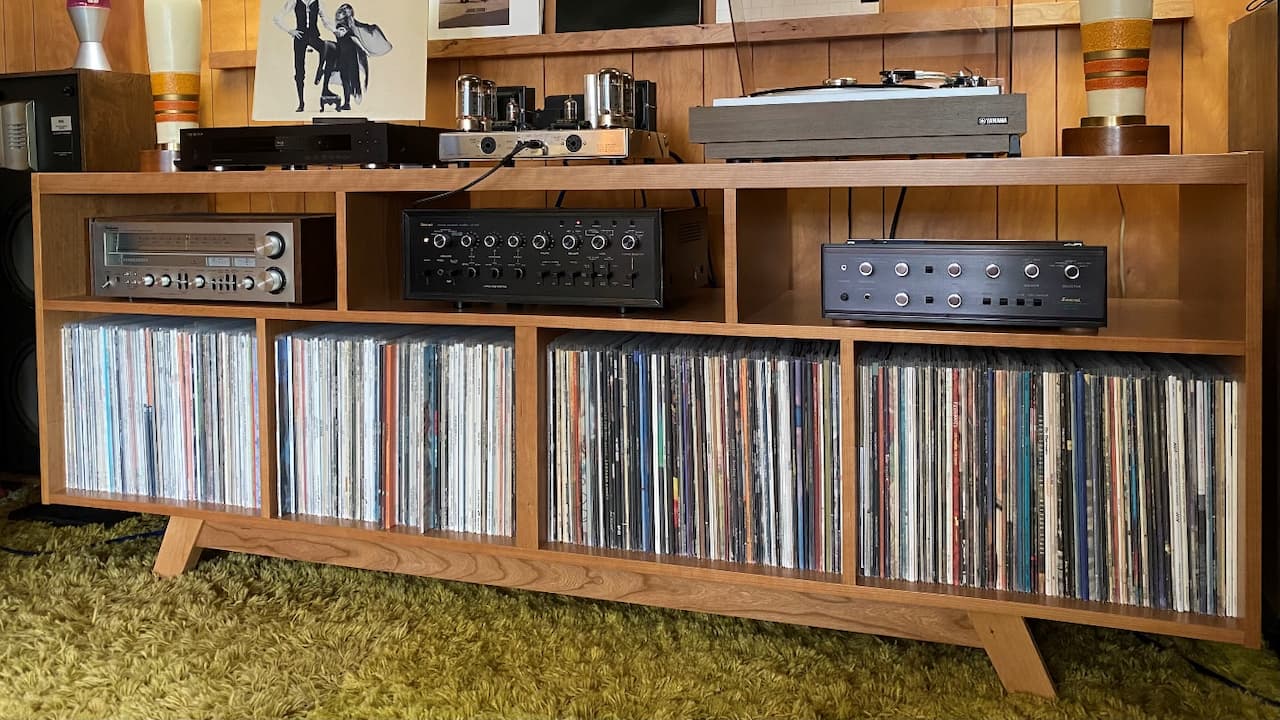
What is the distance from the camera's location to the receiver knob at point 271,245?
5.90 ft

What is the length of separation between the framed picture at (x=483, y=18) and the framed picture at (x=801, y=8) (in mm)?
502

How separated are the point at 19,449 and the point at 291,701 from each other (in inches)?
49.4

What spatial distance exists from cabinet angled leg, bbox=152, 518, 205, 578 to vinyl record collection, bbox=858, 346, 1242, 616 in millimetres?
1117

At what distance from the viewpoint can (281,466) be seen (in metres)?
1.87

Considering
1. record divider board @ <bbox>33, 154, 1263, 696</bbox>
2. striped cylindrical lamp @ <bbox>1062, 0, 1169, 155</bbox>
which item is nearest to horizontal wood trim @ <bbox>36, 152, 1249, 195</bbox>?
record divider board @ <bbox>33, 154, 1263, 696</bbox>

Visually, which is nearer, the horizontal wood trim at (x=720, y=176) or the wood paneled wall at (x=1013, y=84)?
the horizontal wood trim at (x=720, y=176)

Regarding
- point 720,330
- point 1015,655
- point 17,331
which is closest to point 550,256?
point 720,330

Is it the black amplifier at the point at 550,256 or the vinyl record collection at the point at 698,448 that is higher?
the black amplifier at the point at 550,256

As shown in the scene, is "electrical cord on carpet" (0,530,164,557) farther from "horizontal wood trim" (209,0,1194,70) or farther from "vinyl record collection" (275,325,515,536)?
"horizontal wood trim" (209,0,1194,70)

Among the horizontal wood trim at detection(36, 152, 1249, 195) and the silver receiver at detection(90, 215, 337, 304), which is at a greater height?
the horizontal wood trim at detection(36, 152, 1249, 195)

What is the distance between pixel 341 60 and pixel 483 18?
0.29 metres

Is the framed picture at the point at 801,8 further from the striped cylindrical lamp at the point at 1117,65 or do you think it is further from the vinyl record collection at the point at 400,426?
the vinyl record collection at the point at 400,426

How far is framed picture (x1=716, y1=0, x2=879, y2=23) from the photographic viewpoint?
1798 mm

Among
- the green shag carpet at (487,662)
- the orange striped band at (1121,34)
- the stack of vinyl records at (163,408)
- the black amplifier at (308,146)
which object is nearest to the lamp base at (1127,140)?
the orange striped band at (1121,34)
